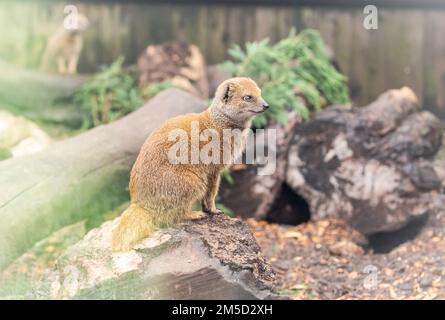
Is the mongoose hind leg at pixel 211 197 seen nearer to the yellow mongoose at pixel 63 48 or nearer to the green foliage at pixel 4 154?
the green foliage at pixel 4 154

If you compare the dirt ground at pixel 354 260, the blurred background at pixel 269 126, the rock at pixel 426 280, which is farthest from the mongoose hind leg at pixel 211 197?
the rock at pixel 426 280

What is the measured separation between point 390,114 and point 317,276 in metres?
1.47

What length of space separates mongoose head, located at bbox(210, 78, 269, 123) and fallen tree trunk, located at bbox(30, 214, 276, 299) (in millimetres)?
619

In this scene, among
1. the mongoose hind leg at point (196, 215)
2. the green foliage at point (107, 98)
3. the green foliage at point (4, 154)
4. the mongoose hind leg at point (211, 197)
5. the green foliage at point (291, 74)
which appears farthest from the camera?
the green foliage at point (107, 98)

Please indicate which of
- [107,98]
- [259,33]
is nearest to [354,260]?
[107,98]

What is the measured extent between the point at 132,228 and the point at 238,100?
2.74 feet

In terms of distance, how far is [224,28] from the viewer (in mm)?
6816

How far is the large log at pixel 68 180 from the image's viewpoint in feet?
12.0

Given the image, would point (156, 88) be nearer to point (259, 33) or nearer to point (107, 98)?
point (107, 98)

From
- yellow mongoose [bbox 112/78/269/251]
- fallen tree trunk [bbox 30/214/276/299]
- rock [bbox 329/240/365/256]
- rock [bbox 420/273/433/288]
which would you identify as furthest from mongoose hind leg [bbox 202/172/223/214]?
rock [bbox 329/240/365/256]

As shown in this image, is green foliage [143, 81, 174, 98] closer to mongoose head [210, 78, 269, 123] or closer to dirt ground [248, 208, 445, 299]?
dirt ground [248, 208, 445, 299]

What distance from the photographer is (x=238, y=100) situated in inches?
131

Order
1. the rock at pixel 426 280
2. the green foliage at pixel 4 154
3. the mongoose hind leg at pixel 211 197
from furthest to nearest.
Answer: the green foliage at pixel 4 154 < the rock at pixel 426 280 < the mongoose hind leg at pixel 211 197

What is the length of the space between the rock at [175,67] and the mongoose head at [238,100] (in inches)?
94.5
